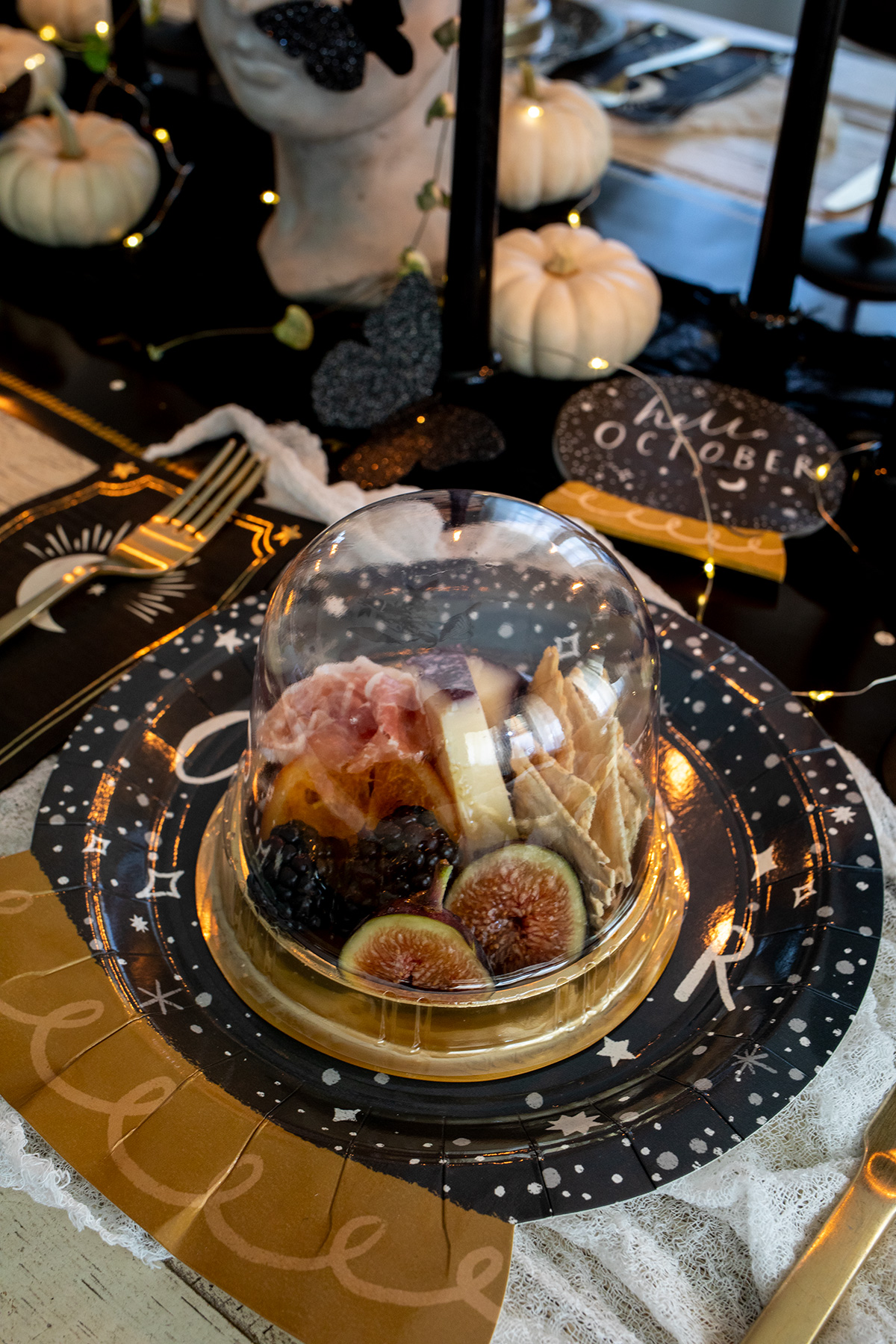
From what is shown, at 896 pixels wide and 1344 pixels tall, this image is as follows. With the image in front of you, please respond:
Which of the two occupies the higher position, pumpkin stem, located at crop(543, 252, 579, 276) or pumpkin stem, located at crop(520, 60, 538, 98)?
pumpkin stem, located at crop(520, 60, 538, 98)

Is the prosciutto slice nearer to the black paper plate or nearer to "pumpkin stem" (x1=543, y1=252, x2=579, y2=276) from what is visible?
the black paper plate

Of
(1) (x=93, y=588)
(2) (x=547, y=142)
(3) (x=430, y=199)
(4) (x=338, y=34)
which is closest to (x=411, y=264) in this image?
(3) (x=430, y=199)

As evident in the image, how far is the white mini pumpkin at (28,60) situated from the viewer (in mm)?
1970

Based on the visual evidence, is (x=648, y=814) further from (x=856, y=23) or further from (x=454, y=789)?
(x=856, y=23)

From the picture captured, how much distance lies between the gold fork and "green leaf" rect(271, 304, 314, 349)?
0.30 meters

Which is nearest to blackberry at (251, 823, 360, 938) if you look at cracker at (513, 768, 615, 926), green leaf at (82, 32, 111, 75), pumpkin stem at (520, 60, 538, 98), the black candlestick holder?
cracker at (513, 768, 615, 926)

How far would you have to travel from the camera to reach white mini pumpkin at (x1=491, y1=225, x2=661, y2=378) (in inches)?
58.3

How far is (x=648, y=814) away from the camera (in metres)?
0.87

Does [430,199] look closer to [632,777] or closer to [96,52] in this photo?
[96,52]

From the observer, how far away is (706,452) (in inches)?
53.9

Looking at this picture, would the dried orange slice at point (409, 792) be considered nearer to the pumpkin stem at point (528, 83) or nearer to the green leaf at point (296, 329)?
the green leaf at point (296, 329)

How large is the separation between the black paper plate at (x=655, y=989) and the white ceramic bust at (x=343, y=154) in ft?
2.47

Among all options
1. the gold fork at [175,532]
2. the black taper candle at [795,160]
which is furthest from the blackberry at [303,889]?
the black taper candle at [795,160]

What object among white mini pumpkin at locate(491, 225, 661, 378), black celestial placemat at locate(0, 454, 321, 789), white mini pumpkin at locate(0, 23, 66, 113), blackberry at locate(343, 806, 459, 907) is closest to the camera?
blackberry at locate(343, 806, 459, 907)
